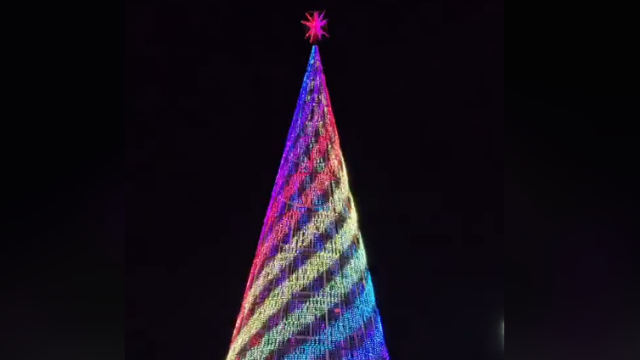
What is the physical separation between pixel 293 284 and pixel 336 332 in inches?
31.2

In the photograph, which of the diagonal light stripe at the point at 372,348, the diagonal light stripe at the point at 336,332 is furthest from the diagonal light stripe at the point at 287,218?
the diagonal light stripe at the point at 372,348

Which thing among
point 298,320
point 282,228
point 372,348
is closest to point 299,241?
point 282,228

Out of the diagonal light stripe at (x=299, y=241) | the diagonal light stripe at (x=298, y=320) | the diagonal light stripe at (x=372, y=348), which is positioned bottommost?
the diagonal light stripe at (x=372, y=348)

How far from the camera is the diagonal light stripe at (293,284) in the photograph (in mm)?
8938

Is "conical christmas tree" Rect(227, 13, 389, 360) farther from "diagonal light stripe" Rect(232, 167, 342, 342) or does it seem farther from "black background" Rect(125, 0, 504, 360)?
"black background" Rect(125, 0, 504, 360)

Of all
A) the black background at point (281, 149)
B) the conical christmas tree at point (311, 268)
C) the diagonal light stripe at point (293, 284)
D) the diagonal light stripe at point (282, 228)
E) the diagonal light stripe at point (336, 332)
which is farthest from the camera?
the black background at point (281, 149)

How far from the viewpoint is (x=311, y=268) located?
900cm

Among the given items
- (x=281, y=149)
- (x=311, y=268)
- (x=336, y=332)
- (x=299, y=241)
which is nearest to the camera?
(x=336, y=332)

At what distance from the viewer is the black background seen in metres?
11.5

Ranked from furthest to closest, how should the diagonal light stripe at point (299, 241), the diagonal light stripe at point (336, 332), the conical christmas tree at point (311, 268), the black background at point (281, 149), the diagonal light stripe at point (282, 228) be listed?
the black background at point (281, 149), the diagonal light stripe at point (282, 228), the diagonal light stripe at point (299, 241), the conical christmas tree at point (311, 268), the diagonal light stripe at point (336, 332)

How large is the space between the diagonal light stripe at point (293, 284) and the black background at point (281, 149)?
2626mm

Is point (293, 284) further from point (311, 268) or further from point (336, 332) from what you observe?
point (336, 332)

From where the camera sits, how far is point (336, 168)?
30.7 feet

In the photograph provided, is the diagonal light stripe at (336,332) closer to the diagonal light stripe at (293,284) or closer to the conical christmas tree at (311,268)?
the conical christmas tree at (311,268)
